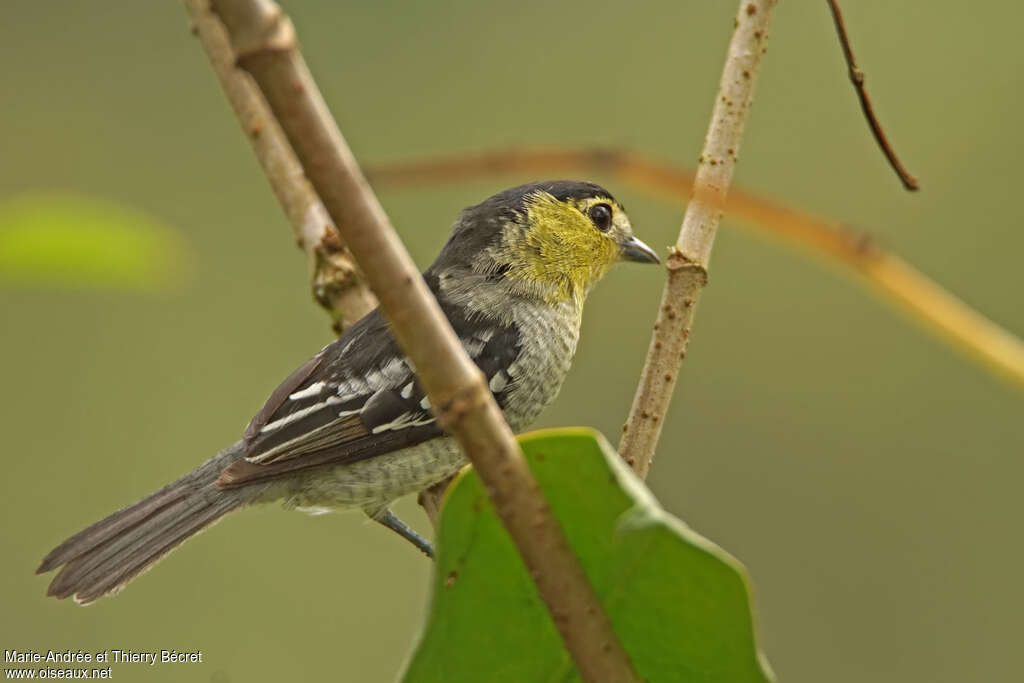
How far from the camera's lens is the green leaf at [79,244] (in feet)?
4.72

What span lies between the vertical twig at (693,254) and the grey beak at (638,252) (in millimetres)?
1580

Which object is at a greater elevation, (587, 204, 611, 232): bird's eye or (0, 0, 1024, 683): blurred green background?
(587, 204, 611, 232): bird's eye

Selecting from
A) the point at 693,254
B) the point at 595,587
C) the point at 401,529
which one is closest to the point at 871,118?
the point at 693,254

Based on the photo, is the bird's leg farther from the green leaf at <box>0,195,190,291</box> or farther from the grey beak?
the green leaf at <box>0,195,190,291</box>

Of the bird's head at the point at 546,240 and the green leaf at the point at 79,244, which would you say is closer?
the green leaf at the point at 79,244

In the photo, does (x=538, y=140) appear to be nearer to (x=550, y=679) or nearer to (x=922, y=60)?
(x=922, y=60)

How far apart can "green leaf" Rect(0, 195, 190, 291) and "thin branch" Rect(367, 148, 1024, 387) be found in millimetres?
590

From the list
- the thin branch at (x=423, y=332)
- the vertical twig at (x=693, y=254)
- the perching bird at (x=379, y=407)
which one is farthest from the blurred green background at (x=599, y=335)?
the thin branch at (x=423, y=332)

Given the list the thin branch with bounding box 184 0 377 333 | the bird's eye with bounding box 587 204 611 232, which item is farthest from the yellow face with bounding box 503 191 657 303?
the thin branch with bounding box 184 0 377 333

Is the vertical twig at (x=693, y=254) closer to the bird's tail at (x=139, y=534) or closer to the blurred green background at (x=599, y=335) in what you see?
the bird's tail at (x=139, y=534)

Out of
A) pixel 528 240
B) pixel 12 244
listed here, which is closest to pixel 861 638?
pixel 528 240

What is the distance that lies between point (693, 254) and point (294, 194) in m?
1.60

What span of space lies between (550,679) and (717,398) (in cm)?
683

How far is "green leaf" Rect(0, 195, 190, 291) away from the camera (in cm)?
144
